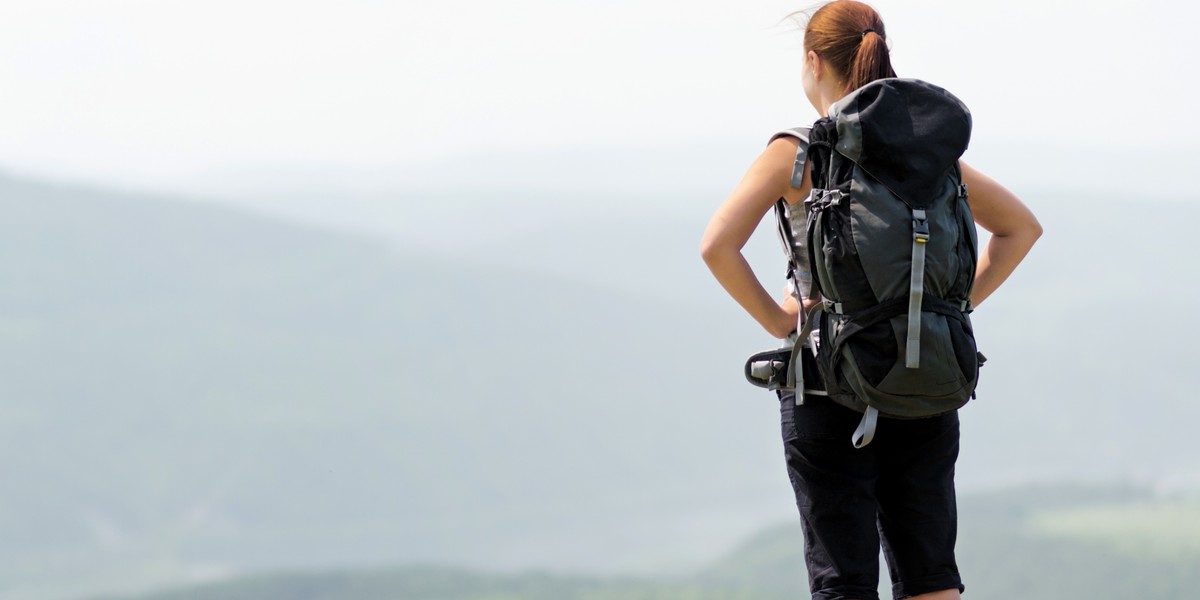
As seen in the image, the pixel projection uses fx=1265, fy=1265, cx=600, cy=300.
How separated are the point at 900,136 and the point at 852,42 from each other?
0.27 m

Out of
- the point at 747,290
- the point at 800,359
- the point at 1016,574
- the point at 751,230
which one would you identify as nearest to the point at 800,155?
the point at 751,230

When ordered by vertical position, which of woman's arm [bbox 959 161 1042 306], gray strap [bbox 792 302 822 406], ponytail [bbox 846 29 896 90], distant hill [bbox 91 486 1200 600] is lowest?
gray strap [bbox 792 302 822 406]

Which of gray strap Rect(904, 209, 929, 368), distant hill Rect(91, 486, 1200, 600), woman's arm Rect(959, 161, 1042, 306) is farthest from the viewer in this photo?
distant hill Rect(91, 486, 1200, 600)

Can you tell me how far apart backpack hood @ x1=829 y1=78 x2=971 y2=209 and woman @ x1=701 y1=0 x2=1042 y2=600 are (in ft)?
0.37

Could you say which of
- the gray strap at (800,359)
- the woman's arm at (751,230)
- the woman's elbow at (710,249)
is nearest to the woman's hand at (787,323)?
the woman's arm at (751,230)

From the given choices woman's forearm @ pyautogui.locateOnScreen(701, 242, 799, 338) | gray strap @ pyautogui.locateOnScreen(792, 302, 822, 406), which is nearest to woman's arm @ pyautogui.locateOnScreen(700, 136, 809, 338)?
woman's forearm @ pyautogui.locateOnScreen(701, 242, 799, 338)

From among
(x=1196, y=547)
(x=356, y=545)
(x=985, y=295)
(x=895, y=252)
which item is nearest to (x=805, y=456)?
(x=895, y=252)

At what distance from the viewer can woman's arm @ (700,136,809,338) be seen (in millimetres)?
2662

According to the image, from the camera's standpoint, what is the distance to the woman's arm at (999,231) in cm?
296

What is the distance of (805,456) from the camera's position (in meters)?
2.71

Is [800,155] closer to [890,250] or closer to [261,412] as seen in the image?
[890,250]

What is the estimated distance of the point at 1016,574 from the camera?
4769 cm

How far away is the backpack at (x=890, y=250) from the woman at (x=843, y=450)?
0.24ft

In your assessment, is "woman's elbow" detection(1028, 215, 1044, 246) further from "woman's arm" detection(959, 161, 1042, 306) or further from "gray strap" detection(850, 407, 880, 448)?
"gray strap" detection(850, 407, 880, 448)
